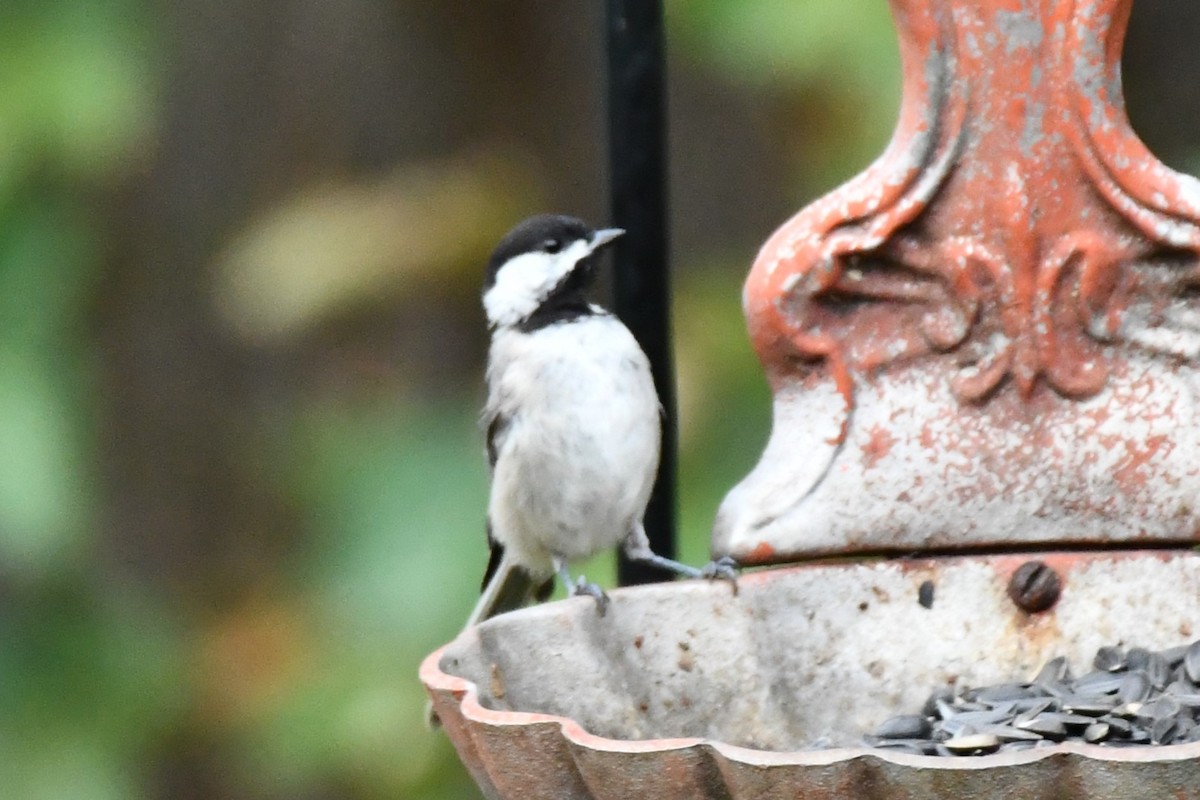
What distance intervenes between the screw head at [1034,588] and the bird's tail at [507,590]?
1.02 metres

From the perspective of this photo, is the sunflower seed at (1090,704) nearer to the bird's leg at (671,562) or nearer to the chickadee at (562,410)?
the bird's leg at (671,562)

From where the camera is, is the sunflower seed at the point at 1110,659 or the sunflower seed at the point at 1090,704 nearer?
the sunflower seed at the point at 1090,704

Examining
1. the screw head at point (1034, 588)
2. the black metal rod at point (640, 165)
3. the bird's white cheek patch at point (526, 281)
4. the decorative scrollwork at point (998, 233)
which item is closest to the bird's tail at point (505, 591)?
the bird's white cheek patch at point (526, 281)

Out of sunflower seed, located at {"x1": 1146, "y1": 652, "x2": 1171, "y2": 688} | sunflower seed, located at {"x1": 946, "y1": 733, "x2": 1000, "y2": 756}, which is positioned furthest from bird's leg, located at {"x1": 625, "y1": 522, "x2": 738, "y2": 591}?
sunflower seed, located at {"x1": 1146, "y1": 652, "x2": 1171, "y2": 688}

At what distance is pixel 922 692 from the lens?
75.4 inches

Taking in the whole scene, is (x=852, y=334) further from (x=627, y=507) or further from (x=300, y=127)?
(x=300, y=127)

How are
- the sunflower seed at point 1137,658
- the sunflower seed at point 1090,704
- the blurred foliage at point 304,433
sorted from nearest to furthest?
the sunflower seed at point 1090,704 < the sunflower seed at point 1137,658 < the blurred foliage at point 304,433

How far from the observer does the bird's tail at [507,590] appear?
9.17 feet

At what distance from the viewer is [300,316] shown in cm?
304

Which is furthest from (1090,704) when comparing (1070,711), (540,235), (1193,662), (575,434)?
(540,235)

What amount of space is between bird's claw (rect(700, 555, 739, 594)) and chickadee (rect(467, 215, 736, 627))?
20.7 inches

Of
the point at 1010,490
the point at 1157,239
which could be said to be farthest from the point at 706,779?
the point at 1157,239

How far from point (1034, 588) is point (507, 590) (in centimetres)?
115

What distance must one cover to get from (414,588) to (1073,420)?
1.13 metres
